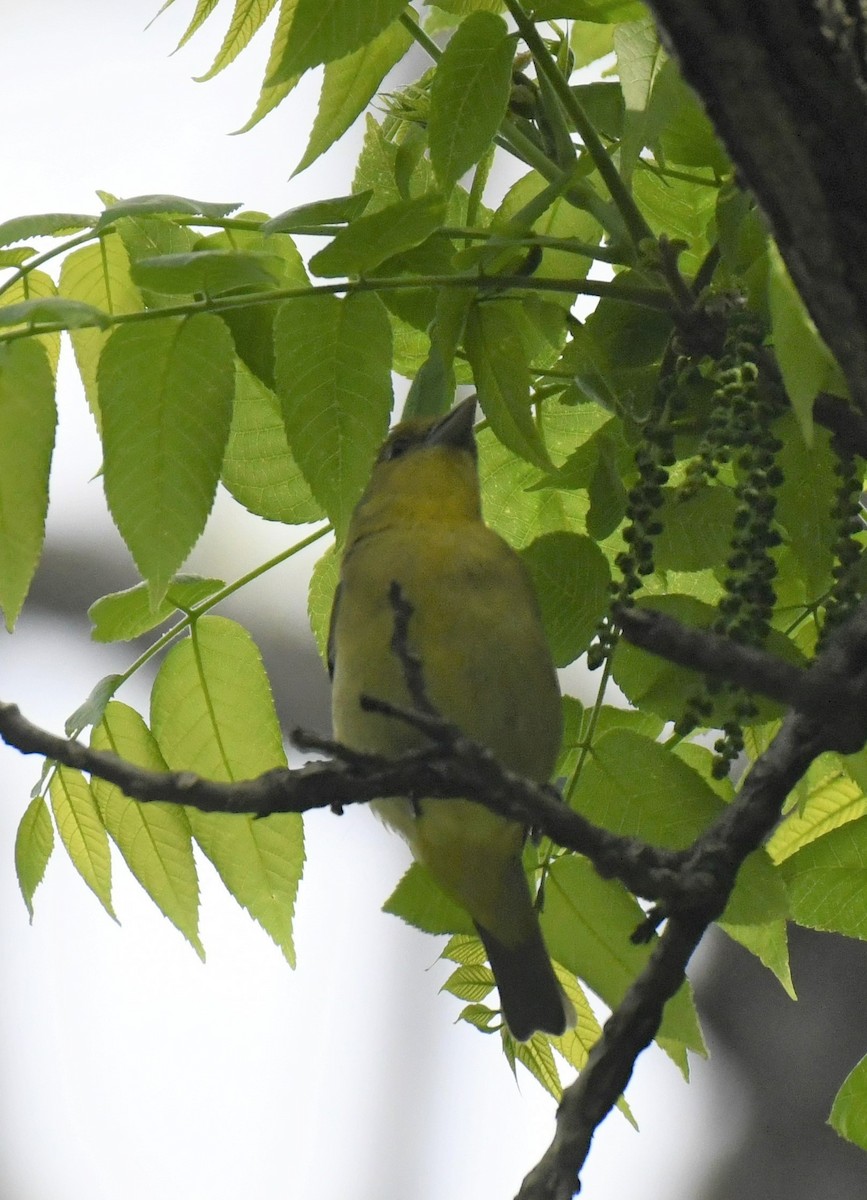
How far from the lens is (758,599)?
1.56 meters

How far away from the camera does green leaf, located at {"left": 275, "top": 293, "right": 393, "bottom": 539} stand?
1.78 metres

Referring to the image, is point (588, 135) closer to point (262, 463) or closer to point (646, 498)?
point (646, 498)

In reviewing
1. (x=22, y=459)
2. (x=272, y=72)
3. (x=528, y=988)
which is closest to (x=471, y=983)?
(x=528, y=988)

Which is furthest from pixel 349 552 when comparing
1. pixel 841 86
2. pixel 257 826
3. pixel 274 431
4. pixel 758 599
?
pixel 841 86

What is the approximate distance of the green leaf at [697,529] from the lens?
72.1 inches

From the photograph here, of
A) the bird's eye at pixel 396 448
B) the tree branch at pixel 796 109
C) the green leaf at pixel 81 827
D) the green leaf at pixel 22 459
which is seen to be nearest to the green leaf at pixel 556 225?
the green leaf at pixel 22 459

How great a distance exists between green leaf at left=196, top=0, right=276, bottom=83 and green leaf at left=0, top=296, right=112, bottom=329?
0.49m

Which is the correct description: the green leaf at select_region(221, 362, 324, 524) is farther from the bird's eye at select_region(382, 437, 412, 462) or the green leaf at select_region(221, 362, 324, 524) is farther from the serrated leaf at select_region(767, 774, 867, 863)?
the bird's eye at select_region(382, 437, 412, 462)

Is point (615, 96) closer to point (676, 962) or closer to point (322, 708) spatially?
point (676, 962)

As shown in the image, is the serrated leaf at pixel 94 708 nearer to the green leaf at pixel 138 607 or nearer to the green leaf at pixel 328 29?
the green leaf at pixel 138 607

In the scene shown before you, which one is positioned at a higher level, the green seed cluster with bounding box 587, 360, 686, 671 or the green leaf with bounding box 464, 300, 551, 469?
the green leaf with bounding box 464, 300, 551, 469

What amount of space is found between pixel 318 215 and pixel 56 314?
346 millimetres

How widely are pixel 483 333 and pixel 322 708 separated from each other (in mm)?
4155

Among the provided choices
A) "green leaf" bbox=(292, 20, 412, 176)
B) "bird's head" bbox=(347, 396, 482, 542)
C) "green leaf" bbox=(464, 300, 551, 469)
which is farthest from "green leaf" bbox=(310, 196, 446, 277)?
"bird's head" bbox=(347, 396, 482, 542)
